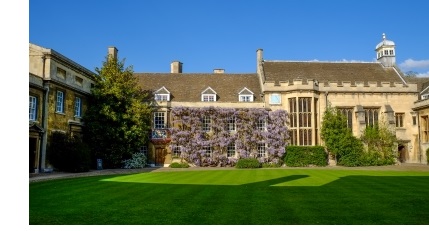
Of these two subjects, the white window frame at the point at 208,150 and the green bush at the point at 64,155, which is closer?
the green bush at the point at 64,155

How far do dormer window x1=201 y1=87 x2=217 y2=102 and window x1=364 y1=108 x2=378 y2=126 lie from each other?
13.0 meters

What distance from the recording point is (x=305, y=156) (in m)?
28.0

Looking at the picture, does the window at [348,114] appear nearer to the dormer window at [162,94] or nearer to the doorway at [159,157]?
the dormer window at [162,94]

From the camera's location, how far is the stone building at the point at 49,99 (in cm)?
1911

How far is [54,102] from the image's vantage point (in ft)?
69.6

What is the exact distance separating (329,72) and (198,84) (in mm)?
12163

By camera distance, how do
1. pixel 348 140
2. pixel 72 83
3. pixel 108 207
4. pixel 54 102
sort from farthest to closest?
pixel 348 140 < pixel 72 83 < pixel 54 102 < pixel 108 207

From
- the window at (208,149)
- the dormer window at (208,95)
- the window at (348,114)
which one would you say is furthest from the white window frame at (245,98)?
the window at (348,114)

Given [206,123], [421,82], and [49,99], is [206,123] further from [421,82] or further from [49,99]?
[421,82]

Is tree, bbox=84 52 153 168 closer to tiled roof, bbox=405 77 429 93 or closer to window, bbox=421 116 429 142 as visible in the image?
window, bbox=421 116 429 142

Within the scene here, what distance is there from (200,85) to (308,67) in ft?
34.0

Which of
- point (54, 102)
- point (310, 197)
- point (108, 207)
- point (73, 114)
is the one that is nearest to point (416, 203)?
point (310, 197)

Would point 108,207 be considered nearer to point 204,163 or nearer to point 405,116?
point 204,163

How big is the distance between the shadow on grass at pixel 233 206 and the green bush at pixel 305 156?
16.1m
